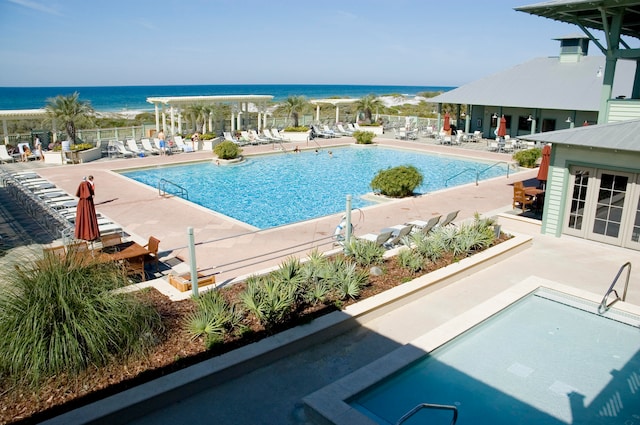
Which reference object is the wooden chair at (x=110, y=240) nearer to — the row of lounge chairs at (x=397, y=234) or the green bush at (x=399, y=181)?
the row of lounge chairs at (x=397, y=234)

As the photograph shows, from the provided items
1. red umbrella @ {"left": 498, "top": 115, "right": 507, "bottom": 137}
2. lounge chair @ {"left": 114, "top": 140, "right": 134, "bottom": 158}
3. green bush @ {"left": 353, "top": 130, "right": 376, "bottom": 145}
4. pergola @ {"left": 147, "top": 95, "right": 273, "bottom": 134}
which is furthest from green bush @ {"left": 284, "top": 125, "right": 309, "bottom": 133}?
red umbrella @ {"left": 498, "top": 115, "right": 507, "bottom": 137}

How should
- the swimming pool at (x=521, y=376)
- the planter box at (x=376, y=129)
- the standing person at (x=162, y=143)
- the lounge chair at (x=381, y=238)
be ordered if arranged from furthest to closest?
the planter box at (x=376, y=129), the standing person at (x=162, y=143), the lounge chair at (x=381, y=238), the swimming pool at (x=521, y=376)

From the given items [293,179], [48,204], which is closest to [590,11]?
[293,179]

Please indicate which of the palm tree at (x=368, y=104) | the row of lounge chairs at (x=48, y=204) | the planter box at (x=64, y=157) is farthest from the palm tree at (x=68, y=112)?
the palm tree at (x=368, y=104)

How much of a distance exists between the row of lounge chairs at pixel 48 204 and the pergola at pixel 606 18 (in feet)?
37.5

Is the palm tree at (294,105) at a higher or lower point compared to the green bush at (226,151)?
higher

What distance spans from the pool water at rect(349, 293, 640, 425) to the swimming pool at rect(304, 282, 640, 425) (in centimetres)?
1

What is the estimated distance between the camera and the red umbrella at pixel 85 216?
9.01m

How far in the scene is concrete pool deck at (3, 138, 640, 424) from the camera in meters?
5.15

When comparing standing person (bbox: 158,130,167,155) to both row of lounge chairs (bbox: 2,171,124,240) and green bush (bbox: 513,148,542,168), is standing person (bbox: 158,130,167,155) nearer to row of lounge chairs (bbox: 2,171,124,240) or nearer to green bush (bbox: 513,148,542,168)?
row of lounge chairs (bbox: 2,171,124,240)

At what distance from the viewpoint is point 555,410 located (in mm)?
5395

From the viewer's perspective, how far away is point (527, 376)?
5992 mm

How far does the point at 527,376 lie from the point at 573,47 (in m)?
31.4

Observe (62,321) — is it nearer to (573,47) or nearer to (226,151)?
(226,151)
